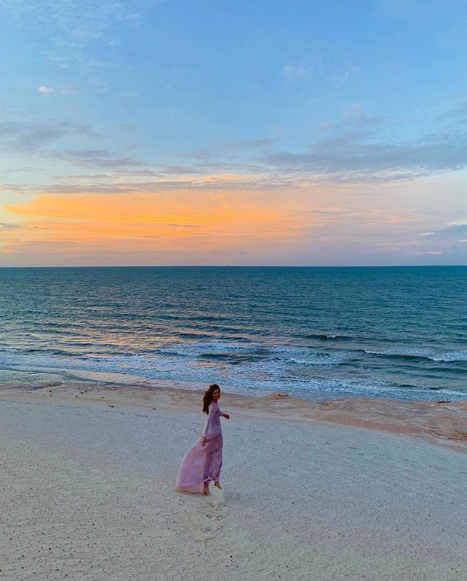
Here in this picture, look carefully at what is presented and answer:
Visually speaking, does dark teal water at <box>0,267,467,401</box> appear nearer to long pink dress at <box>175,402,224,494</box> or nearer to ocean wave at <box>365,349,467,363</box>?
ocean wave at <box>365,349,467,363</box>

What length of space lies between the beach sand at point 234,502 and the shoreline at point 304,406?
382 mm

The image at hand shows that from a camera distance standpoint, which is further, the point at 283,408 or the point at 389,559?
the point at 283,408

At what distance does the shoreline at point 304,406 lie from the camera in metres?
18.9

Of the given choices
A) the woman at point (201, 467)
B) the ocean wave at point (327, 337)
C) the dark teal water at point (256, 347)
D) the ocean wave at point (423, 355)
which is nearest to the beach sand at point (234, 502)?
the woman at point (201, 467)

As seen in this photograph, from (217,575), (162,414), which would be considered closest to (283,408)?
(162,414)

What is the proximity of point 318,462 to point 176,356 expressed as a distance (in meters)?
22.1

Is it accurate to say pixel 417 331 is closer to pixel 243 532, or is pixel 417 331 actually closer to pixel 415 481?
pixel 415 481

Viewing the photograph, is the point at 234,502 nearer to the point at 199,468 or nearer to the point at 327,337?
the point at 199,468

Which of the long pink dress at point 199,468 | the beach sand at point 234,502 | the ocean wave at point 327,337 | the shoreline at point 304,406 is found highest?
the long pink dress at point 199,468

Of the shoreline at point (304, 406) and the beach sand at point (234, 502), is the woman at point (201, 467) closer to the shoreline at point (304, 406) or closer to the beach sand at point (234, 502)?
the beach sand at point (234, 502)

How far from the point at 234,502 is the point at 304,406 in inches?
500

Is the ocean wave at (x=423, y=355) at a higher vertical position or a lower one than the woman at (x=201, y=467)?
lower

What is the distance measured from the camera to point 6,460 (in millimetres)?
11039

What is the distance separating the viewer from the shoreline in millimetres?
18906
